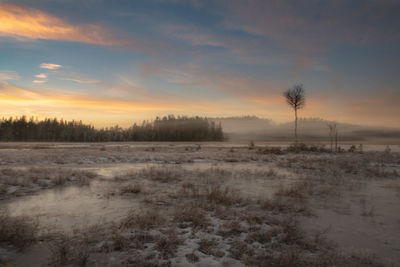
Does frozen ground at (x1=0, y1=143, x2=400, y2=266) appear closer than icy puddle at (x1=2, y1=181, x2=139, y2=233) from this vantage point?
Yes

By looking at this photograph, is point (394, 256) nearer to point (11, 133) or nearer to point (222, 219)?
point (222, 219)

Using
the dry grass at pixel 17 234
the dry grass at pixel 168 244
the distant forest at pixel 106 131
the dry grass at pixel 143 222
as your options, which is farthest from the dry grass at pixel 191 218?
the distant forest at pixel 106 131

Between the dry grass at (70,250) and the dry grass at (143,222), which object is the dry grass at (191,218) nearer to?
the dry grass at (143,222)

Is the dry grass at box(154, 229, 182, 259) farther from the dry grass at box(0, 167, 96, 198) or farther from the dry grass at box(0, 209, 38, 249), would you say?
the dry grass at box(0, 167, 96, 198)

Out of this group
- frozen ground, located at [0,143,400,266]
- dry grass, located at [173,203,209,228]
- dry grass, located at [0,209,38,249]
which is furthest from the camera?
dry grass, located at [173,203,209,228]

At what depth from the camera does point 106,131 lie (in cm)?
11550

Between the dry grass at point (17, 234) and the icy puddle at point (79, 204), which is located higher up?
the dry grass at point (17, 234)

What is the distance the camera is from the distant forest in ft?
341

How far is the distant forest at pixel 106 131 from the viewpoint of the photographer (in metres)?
104

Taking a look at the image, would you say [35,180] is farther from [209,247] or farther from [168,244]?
[209,247]

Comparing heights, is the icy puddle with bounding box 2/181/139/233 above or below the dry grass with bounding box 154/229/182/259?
below

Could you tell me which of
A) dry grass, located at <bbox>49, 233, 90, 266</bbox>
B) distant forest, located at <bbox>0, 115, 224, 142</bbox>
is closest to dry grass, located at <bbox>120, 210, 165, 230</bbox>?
dry grass, located at <bbox>49, 233, 90, 266</bbox>

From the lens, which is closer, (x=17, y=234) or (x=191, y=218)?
(x=17, y=234)

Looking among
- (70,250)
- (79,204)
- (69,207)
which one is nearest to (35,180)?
(79,204)
